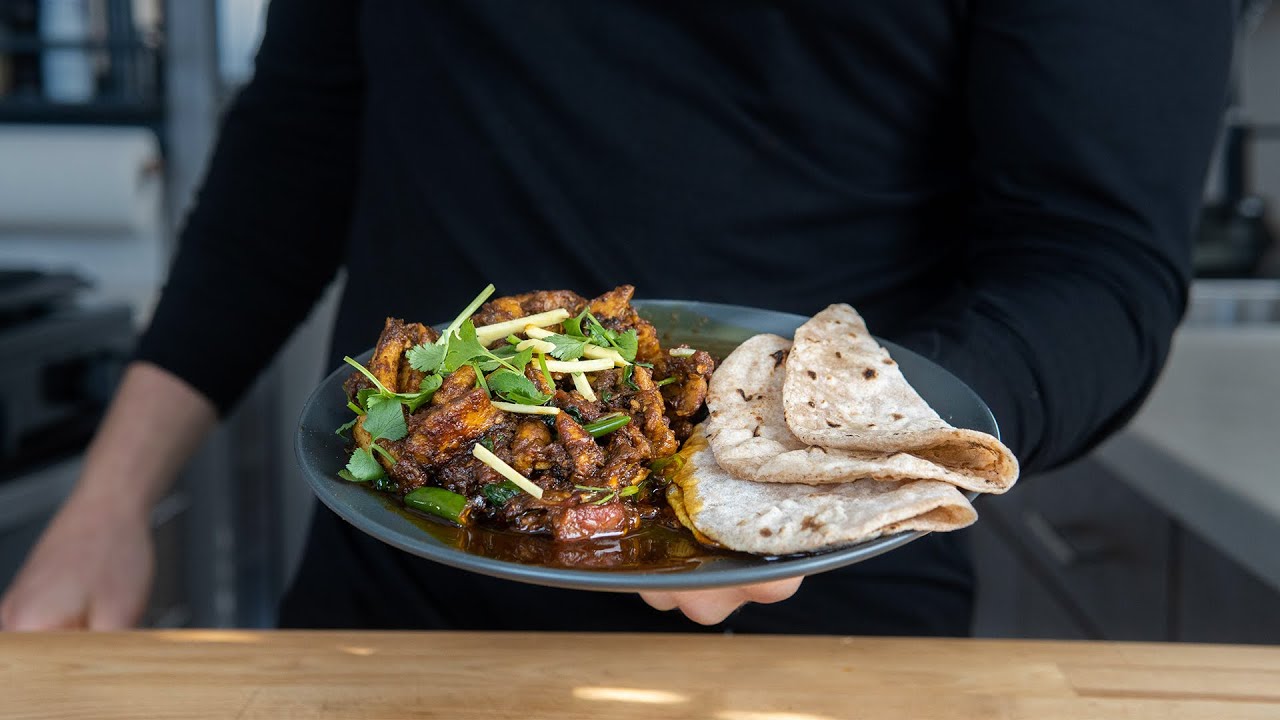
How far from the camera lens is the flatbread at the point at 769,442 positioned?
0.95 metres

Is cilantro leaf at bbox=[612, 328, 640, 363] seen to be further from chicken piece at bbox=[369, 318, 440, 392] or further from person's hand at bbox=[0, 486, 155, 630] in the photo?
person's hand at bbox=[0, 486, 155, 630]

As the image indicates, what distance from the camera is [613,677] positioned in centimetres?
104

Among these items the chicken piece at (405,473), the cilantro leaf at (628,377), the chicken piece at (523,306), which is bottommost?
the chicken piece at (405,473)

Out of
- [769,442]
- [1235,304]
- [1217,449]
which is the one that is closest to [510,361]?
[769,442]

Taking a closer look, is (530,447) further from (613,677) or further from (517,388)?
(613,677)

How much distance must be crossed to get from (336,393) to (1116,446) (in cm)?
165

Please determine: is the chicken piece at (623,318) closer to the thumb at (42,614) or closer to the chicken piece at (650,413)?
the chicken piece at (650,413)

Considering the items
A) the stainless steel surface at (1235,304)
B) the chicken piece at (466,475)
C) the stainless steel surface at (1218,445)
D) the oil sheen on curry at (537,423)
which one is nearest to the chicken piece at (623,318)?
the oil sheen on curry at (537,423)

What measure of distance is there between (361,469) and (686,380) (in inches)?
14.1

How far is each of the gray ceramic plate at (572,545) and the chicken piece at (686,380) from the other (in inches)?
8.0

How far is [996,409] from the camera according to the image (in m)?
1.12

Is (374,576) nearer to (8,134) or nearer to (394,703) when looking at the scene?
(394,703)

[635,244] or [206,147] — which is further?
[206,147]

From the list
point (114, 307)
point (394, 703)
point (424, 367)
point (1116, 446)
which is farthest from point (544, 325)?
point (114, 307)
